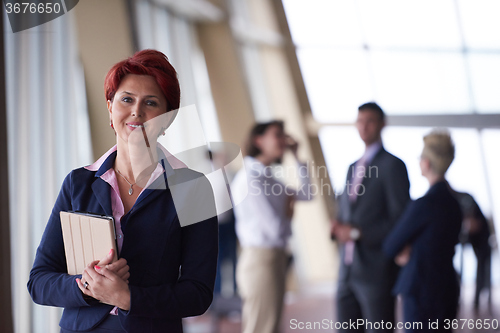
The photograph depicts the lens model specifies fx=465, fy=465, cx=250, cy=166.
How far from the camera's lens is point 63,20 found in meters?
2.21

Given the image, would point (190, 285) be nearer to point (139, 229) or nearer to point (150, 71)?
Result: point (139, 229)

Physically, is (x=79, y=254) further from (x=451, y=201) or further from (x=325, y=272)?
(x=451, y=201)

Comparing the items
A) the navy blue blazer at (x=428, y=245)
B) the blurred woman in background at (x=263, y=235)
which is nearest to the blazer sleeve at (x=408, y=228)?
the navy blue blazer at (x=428, y=245)

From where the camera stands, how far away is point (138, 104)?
1169mm

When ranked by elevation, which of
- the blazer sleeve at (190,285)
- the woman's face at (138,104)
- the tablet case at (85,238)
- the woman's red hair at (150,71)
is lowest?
the blazer sleeve at (190,285)

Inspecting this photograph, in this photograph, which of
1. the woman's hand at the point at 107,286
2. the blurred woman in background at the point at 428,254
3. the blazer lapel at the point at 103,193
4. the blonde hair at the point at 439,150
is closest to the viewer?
the woman's hand at the point at 107,286

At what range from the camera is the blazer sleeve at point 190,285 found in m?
1.05

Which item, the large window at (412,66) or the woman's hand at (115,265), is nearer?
the woman's hand at (115,265)

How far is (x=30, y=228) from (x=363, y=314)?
1.75m

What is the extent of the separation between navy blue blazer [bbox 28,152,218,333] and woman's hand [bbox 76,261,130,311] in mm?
33

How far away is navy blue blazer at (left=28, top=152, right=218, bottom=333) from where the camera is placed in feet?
3.58

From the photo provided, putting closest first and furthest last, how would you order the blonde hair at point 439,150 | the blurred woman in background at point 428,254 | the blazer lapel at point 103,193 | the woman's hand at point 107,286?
1. the woman's hand at point 107,286
2. the blazer lapel at point 103,193
3. the blurred woman in background at point 428,254
4. the blonde hair at point 439,150

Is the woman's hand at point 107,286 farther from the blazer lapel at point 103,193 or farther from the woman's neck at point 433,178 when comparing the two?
the woman's neck at point 433,178

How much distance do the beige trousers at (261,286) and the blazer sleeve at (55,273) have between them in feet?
4.84
